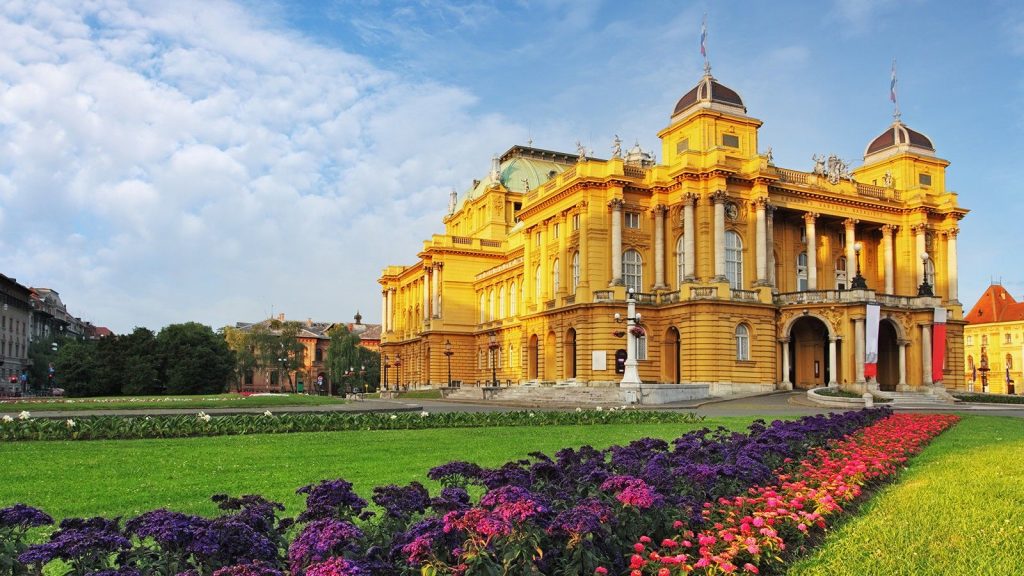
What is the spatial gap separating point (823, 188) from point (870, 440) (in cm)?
4572

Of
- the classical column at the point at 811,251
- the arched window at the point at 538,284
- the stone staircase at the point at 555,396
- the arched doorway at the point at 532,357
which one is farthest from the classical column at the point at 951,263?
the arched doorway at the point at 532,357

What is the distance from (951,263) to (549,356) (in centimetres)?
3141

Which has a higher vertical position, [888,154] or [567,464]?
[888,154]

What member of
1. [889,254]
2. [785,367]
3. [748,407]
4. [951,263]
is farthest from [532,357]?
[951,263]

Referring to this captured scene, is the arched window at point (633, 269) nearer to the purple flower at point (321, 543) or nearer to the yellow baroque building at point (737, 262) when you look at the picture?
the yellow baroque building at point (737, 262)

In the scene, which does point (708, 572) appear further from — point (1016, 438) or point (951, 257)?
point (951, 257)

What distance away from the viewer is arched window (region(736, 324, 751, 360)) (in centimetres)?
5322

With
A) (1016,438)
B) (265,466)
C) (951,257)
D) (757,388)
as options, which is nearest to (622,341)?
(757,388)

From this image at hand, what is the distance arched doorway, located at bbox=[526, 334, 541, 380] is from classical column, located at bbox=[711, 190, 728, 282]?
18453 millimetres

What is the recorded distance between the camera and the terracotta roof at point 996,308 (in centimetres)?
10806

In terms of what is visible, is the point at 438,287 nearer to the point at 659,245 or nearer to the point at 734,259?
the point at 659,245

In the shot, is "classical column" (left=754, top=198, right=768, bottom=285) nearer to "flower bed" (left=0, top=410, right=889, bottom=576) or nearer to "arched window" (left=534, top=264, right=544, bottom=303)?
"arched window" (left=534, top=264, right=544, bottom=303)

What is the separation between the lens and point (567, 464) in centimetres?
1044

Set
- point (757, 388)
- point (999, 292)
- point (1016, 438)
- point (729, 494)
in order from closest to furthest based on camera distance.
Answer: point (729, 494) → point (1016, 438) → point (757, 388) → point (999, 292)
